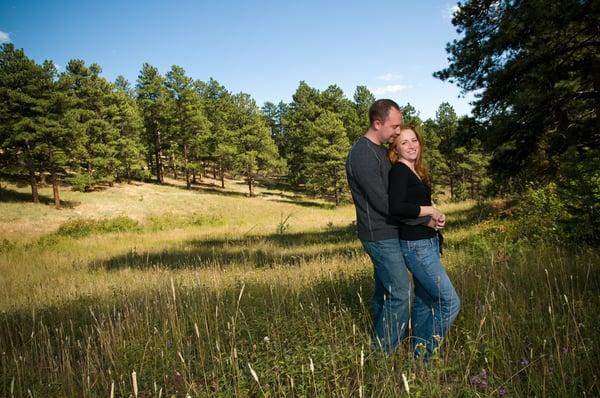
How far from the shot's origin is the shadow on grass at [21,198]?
29.8 m

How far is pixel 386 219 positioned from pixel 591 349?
1.69 m

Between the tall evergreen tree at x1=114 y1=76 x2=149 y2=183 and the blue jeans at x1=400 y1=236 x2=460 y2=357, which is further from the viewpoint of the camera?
the tall evergreen tree at x1=114 y1=76 x2=149 y2=183

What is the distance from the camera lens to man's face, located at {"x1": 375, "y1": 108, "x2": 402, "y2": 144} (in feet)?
9.53

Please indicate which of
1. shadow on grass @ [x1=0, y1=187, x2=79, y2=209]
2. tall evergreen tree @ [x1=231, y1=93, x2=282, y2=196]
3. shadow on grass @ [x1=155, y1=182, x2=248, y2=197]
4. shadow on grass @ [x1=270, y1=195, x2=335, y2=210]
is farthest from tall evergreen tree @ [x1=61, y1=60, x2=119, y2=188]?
shadow on grass @ [x1=270, y1=195, x2=335, y2=210]

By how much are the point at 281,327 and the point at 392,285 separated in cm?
135

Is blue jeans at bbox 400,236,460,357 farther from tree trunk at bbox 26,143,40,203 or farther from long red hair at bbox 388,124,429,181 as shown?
tree trunk at bbox 26,143,40,203

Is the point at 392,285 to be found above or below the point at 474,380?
above

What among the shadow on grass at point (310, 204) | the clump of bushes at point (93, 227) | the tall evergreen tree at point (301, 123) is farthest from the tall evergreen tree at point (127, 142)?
the tall evergreen tree at point (301, 123)

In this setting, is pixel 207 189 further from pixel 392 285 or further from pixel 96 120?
pixel 392 285

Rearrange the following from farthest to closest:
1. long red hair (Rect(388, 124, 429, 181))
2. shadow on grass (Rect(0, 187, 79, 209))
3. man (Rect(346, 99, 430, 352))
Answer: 1. shadow on grass (Rect(0, 187, 79, 209))
2. long red hair (Rect(388, 124, 429, 181))
3. man (Rect(346, 99, 430, 352))

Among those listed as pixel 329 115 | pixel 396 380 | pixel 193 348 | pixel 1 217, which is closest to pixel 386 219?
pixel 396 380

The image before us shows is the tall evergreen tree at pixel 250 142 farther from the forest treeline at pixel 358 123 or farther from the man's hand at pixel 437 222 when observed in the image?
the man's hand at pixel 437 222

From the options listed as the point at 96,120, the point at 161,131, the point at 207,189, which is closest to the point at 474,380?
the point at 96,120

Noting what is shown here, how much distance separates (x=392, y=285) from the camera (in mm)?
2836
